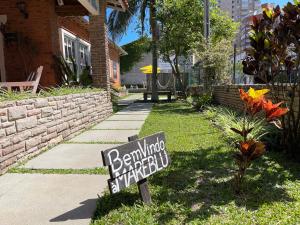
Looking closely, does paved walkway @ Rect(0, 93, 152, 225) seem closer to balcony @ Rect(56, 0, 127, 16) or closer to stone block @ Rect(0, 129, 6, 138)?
stone block @ Rect(0, 129, 6, 138)

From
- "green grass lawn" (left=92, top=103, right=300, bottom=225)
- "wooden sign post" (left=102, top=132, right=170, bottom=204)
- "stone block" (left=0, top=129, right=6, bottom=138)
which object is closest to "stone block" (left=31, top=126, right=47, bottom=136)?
"stone block" (left=0, top=129, right=6, bottom=138)

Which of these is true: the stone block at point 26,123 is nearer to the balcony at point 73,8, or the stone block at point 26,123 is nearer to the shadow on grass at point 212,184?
the shadow on grass at point 212,184

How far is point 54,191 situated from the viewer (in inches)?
138

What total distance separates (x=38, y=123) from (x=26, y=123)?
1.42ft

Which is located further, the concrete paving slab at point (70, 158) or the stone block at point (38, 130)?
the stone block at point (38, 130)

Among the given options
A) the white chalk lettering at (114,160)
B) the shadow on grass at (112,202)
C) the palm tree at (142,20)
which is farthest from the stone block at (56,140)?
the palm tree at (142,20)

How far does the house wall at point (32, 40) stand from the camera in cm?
928

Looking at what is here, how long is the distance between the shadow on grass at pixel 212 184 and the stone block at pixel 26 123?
224cm

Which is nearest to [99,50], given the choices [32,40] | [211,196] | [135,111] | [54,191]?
[32,40]

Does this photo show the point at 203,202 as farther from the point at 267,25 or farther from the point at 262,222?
the point at 267,25

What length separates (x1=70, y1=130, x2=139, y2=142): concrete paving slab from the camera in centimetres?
634

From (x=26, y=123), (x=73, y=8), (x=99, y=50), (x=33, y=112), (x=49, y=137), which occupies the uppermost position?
(x=73, y=8)

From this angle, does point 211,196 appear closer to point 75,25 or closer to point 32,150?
point 32,150

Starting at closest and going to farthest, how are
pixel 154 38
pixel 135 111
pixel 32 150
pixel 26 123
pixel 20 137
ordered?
pixel 20 137 → pixel 26 123 → pixel 32 150 → pixel 135 111 → pixel 154 38
